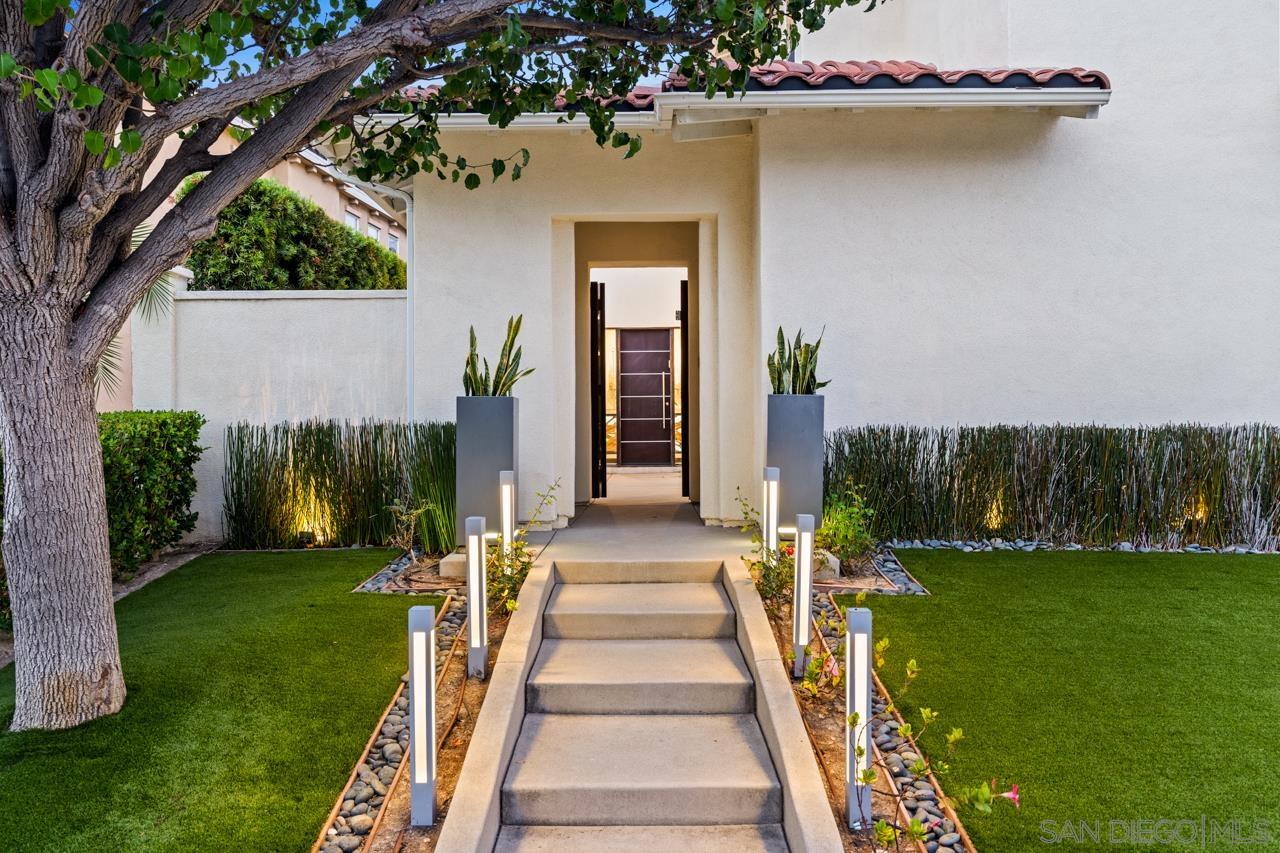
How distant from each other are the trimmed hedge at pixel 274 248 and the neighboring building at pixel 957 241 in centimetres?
362

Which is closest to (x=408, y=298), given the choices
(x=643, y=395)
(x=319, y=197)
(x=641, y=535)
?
(x=641, y=535)

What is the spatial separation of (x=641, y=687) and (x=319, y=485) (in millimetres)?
4037

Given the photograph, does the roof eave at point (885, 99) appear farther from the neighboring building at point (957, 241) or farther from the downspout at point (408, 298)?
the downspout at point (408, 298)

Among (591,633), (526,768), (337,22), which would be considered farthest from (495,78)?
(526,768)

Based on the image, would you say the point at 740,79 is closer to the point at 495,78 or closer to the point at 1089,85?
the point at 495,78

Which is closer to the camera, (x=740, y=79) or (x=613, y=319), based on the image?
(x=740, y=79)

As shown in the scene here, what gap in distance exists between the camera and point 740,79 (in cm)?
415

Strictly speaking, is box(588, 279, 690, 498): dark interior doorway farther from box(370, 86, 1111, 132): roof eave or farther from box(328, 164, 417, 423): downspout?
box(370, 86, 1111, 132): roof eave

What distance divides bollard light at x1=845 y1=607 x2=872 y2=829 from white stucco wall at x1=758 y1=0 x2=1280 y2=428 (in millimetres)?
3903

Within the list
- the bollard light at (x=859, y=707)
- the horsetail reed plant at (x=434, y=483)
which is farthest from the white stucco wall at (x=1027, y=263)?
the bollard light at (x=859, y=707)

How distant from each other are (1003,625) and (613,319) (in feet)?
34.7

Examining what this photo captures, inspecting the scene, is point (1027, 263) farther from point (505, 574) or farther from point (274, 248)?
point (274, 248)

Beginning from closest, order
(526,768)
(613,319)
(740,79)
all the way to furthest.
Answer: (526,768), (740,79), (613,319)

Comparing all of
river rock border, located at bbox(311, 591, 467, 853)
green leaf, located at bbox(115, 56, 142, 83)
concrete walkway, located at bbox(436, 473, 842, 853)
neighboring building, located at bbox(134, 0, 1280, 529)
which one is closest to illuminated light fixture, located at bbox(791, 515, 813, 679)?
concrete walkway, located at bbox(436, 473, 842, 853)
